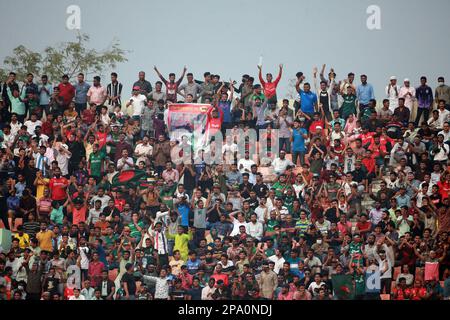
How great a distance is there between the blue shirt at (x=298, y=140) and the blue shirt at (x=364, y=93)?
69.2 inches

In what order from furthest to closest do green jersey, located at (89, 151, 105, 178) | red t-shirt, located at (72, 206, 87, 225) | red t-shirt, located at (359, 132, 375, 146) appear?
1. red t-shirt, located at (359, 132, 375, 146)
2. green jersey, located at (89, 151, 105, 178)
3. red t-shirt, located at (72, 206, 87, 225)

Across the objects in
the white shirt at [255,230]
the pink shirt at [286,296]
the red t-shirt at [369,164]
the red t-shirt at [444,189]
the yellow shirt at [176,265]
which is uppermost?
the red t-shirt at [369,164]

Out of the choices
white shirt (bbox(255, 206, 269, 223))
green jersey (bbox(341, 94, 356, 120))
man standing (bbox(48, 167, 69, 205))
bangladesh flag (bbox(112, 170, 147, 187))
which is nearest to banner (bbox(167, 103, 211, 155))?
bangladesh flag (bbox(112, 170, 147, 187))

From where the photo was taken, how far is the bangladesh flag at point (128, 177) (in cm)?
3244

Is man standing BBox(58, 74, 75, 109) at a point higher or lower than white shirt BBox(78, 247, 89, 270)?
higher

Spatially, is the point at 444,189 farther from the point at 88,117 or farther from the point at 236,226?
the point at 88,117

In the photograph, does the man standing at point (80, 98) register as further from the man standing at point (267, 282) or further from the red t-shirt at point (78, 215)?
the man standing at point (267, 282)

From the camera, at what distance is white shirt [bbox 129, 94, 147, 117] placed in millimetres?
34094

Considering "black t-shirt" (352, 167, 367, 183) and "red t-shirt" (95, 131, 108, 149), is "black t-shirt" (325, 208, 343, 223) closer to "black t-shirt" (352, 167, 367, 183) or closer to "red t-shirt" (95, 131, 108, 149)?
"black t-shirt" (352, 167, 367, 183)

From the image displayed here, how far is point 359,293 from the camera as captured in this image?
99.0ft

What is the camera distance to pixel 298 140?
3338 cm

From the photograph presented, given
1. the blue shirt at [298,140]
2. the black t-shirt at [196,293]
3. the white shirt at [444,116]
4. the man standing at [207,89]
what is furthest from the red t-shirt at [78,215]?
the white shirt at [444,116]

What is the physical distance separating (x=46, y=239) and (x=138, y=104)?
186 inches

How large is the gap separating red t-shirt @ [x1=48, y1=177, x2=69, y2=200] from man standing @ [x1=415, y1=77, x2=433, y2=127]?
28.0 feet
